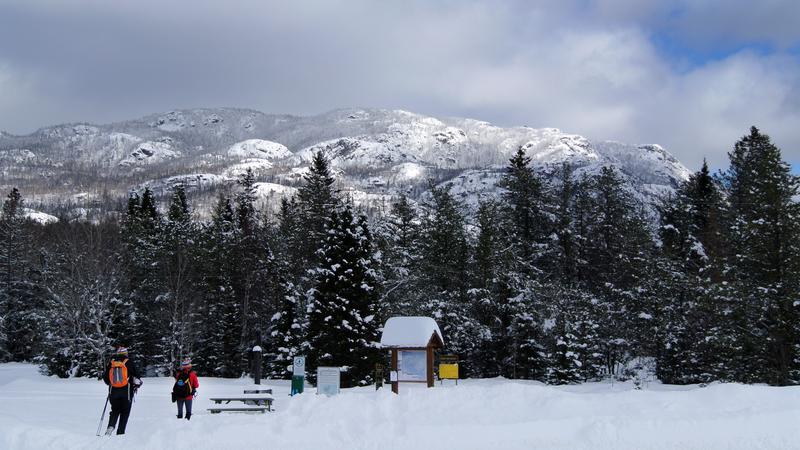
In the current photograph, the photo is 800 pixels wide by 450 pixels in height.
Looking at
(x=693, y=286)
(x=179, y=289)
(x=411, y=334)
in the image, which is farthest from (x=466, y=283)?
(x=179, y=289)

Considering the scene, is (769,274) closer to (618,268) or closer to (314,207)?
(618,268)

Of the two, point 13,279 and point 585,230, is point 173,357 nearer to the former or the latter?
point 13,279

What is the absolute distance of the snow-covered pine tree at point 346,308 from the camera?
29.5 m

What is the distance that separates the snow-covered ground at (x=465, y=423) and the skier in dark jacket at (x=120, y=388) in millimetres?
494

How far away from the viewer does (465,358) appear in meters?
39.1

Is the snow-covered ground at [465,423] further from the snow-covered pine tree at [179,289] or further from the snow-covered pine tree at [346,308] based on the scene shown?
the snow-covered pine tree at [179,289]

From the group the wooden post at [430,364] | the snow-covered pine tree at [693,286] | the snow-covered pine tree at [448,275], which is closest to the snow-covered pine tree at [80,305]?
the snow-covered pine tree at [448,275]

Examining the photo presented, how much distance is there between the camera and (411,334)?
24.0 m

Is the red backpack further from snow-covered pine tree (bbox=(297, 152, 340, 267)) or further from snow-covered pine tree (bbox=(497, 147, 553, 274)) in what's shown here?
snow-covered pine tree (bbox=(497, 147, 553, 274))

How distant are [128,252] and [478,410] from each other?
118ft

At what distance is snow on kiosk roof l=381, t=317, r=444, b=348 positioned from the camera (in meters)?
23.8

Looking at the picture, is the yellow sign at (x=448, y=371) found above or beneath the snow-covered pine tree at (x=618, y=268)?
beneath

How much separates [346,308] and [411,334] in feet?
21.4

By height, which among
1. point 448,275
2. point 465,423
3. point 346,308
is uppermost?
point 448,275
